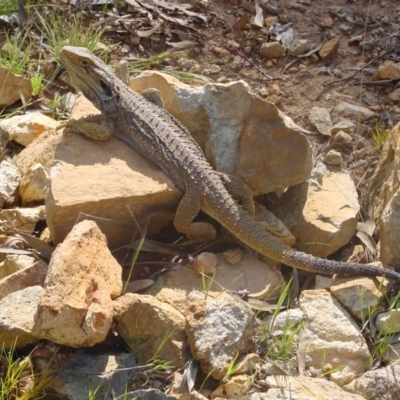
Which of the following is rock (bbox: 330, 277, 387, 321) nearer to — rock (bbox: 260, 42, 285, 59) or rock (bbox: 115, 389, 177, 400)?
rock (bbox: 115, 389, 177, 400)

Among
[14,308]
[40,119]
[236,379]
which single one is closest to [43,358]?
[14,308]

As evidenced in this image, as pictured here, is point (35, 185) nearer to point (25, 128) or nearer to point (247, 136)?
point (25, 128)

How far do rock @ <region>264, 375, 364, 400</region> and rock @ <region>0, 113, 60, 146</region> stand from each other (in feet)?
8.37

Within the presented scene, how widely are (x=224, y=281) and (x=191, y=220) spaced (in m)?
0.46

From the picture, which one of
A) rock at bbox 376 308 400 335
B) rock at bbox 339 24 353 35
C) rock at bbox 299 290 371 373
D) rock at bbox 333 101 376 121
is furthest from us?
rock at bbox 339 24 353 35

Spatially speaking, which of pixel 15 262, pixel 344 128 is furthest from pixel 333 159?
pixel 15 262

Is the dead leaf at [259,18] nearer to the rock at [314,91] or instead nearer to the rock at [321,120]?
the rock at [314,91]

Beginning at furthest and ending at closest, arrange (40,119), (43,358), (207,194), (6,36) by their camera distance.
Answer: (6,36), (40,119), (207,194), (43,358)

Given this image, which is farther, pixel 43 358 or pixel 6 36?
pixel 6 36

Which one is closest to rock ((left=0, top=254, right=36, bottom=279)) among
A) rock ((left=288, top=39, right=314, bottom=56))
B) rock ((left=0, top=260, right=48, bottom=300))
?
rock ((left=0, top=260, right=48, bottom=300))

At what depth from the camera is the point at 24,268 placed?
13.4ft

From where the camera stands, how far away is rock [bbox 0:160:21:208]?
15.6ft

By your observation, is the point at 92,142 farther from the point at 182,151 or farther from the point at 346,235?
the point at 346,235

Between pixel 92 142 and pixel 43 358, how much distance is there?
5.44 feet
